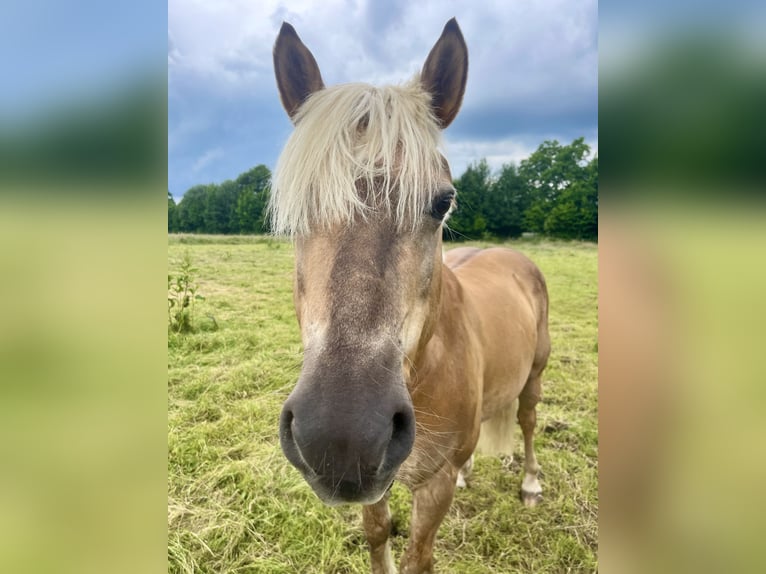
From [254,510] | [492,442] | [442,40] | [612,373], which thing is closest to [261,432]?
[254,510]

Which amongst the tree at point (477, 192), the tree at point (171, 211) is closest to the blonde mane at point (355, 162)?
the tree at point (171, 211)

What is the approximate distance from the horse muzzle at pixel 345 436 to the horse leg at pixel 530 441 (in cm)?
282

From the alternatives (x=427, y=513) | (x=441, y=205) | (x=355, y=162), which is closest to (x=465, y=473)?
(x=427, y=513)

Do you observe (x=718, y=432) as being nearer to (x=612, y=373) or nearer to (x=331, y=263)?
(x=612, y=373)

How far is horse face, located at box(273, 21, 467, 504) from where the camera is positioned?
1.07m

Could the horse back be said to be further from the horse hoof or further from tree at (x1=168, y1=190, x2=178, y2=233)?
tree at (x1=168, y1=190, x2=178, y2=233)

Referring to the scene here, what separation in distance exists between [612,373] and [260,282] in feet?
32.8

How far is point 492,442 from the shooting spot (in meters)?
3.62

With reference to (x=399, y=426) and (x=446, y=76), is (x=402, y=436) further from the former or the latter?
(x=446, y=76)

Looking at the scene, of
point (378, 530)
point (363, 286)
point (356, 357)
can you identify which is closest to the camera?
point (356, 357)

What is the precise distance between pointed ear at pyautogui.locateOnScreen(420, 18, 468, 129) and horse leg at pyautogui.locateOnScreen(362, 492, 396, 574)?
206cm

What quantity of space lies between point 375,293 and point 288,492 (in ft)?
8.46

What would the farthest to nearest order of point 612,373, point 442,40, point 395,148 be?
point 442,40, point 395,148, point 612,373

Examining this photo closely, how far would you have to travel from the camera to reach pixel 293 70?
1.80 meters
